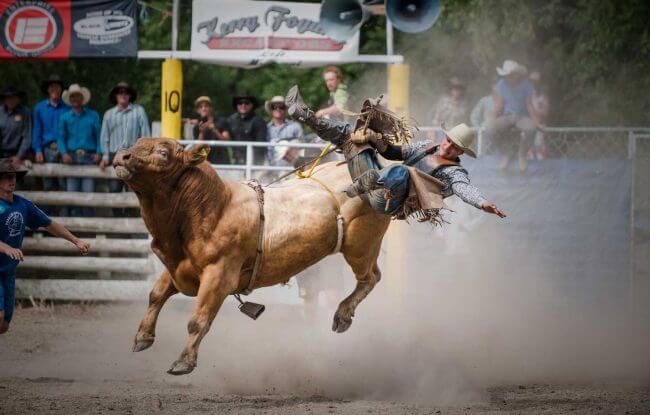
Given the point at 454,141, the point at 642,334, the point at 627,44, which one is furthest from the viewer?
the point at 627,44

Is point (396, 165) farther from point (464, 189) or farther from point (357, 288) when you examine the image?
point (357, 288)

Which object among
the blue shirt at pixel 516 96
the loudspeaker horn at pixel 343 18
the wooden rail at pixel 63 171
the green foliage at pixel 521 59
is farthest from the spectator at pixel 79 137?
the blue shirt at pixel 516 96

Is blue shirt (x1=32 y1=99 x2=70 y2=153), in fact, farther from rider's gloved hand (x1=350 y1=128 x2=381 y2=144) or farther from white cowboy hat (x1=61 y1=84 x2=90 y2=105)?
rider's gloved hand (x1=350 y1=128 x2=381 y2=144)

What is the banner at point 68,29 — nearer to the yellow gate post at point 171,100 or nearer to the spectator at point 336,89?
the yellow gate post at point 171,100

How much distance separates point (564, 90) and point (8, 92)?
7930 millimetres

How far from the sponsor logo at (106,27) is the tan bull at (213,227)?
4.45 metres

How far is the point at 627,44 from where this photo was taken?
1362 cm

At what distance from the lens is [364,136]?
730 cm

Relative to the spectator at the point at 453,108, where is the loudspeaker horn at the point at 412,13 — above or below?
above

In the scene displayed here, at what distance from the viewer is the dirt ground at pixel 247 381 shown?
666 centimetres

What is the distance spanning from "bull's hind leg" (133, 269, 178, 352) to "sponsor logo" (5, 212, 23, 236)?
3.78 feet

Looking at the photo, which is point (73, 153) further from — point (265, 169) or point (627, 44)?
point (627, 44)

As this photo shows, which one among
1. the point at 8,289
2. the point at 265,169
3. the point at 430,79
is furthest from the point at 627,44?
the point at 8,289

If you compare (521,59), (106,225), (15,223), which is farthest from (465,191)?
(521,59)
